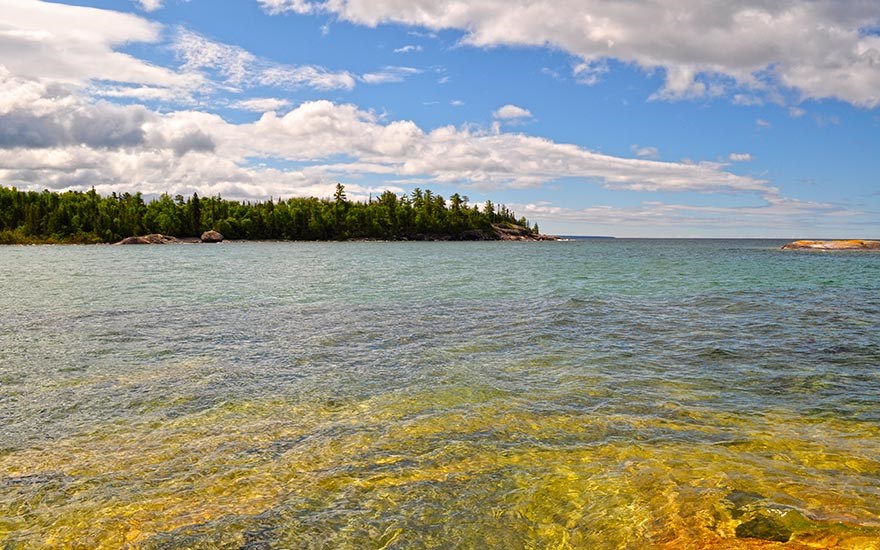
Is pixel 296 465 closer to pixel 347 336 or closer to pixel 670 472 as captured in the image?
pixel 670 472

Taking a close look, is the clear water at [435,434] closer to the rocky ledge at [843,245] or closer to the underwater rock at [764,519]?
the underwater rock at [764,519]

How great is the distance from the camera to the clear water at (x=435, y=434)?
7.49 meters

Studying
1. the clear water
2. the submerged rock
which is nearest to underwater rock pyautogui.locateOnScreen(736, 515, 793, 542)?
the clear water

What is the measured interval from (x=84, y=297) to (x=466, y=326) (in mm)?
26381

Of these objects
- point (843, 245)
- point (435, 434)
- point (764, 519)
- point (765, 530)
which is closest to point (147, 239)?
point (435, 434)

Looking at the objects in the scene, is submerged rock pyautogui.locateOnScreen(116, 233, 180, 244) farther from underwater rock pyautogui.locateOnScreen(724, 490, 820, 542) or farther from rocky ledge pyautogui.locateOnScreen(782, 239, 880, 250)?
underwater rock pyautogui.locateOnScreen(724, 490, 820, 542)

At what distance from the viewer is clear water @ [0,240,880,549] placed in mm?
7488

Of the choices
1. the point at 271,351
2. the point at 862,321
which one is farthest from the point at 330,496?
the point at 862,321

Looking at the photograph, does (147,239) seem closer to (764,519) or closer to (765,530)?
(764,519)

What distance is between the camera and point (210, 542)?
23.0 ft

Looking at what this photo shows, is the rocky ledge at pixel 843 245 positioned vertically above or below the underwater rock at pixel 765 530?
above

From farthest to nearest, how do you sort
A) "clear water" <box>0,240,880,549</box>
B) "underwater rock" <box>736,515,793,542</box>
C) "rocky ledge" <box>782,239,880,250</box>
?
"rocky ledge" <box>782,239,880,250</box> → "clear water" <box>0,240,880,549</box> → "underwater rock" <box>736,515,793,542</box>


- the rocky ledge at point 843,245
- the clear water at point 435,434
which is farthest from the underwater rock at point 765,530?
the rocky ledge at point 843,245

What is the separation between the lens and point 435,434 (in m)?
11.0
